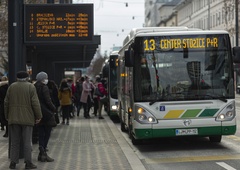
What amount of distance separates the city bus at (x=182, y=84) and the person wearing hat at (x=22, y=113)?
3108mm

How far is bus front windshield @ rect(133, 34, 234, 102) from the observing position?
11516 mm

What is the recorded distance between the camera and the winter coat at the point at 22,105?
8.81m

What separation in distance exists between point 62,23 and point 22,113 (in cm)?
525

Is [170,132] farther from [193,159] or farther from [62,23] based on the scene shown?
[62,23]

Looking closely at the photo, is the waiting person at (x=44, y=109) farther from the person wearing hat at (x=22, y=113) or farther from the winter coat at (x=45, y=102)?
the person wearing hat at (x=22, y=113)

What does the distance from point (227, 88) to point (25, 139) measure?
4.99m

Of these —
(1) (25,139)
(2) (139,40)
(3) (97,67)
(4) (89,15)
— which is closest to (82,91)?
(4) (89,15)

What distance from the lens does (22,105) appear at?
8.83m

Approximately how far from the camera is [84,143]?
13062 mm

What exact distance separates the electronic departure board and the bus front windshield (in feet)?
8.52

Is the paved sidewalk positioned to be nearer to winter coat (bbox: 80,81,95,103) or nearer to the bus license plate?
the bus license plate

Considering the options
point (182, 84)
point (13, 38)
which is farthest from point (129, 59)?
point (13, 38)

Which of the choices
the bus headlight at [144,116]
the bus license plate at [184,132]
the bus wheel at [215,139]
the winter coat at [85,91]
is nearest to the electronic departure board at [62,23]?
the bus headlight at [144,116]

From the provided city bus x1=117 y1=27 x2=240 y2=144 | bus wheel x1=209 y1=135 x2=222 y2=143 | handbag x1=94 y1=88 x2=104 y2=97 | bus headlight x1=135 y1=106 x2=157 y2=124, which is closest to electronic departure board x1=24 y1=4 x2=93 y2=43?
city bus x1=117 y1=27 x2=240 y2=144
